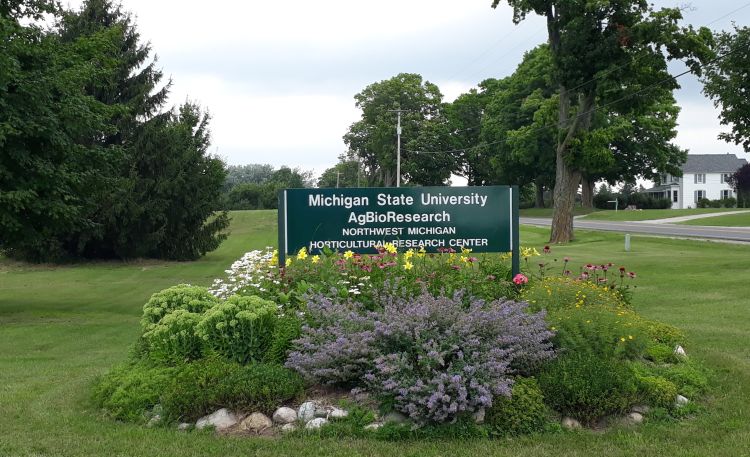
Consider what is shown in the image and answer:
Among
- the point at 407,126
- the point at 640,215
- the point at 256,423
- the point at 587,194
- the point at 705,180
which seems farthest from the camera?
the point at 705,180

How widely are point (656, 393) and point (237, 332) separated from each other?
3601mm

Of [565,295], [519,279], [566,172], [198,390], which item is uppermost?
[566,172]

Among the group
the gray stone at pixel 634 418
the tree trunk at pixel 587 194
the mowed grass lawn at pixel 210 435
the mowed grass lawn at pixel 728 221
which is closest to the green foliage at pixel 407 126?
the tree trunk at pixel 587 194

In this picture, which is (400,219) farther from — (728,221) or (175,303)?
(728,221)

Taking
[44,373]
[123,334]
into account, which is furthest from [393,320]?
[123,334]

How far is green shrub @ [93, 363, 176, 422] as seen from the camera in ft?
19.1

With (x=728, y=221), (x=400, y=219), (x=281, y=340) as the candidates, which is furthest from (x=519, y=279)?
(x=728, y=221)

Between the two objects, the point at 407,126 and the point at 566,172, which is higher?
the point at 407,126

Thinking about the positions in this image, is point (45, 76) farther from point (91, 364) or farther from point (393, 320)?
point (393, 320)

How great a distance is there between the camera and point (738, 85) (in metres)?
20.2

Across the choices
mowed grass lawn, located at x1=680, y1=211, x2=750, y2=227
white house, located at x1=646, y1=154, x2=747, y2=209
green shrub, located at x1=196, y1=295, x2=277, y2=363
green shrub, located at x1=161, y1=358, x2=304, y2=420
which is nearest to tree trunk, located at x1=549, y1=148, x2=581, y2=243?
mowed grass lawn, located at x1=680, y1=211, x2=750, y2=227

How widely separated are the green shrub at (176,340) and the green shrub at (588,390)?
3148 mm

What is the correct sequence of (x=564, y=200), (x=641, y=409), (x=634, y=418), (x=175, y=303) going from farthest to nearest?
(x=564, y=200), (x=175, y=303), (x=641, y=409), (x=634, y=418)

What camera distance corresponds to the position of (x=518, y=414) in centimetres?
531
